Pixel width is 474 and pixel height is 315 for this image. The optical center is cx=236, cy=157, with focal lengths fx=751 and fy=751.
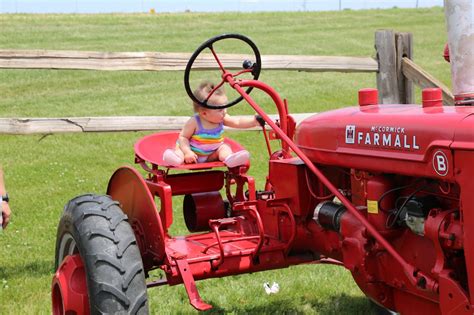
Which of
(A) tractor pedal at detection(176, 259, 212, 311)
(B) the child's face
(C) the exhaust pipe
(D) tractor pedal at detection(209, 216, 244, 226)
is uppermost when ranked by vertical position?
(C) the exhaust pipe

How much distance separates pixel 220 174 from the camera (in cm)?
483

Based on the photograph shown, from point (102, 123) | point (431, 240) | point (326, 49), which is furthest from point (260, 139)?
point (326, 49)

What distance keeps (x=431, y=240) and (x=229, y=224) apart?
169 cm

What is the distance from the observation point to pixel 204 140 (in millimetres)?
4797

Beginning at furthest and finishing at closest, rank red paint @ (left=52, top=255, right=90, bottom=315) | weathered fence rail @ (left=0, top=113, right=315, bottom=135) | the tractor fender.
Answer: weathered fence rail @ (left=0, top=113, right=315, bottom=135) < the tractor fender < red paint @ (left=52, top=255, right=90, bottom=315)

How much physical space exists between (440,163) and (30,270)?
3823 mm

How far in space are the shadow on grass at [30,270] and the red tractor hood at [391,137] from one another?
2.71 meters

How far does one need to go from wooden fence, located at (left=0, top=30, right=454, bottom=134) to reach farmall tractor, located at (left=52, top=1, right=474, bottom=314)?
1925mm

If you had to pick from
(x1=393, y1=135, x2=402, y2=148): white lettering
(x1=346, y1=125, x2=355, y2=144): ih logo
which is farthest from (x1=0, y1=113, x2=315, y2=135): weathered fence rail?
(x1=393, y1=135, x2=402, y2=148): white lettering

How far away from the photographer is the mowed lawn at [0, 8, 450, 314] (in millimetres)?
5199

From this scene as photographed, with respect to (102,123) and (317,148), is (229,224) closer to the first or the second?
(317,148)

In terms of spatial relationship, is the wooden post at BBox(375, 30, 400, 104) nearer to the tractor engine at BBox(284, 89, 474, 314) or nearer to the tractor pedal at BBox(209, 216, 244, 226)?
the tractor pedal at BBox(209, 216, 244, 226)

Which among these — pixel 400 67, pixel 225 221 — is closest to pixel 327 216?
pixel 225 221

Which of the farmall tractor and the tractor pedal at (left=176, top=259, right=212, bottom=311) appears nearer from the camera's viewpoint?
the farmall tractor
